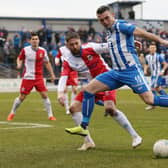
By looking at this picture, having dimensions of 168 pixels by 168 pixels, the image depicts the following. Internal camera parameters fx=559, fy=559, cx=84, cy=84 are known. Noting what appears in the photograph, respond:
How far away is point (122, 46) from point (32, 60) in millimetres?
6905

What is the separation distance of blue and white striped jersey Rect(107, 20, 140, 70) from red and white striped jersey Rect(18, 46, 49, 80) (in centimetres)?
665

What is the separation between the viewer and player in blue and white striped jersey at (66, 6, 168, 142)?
349 inches

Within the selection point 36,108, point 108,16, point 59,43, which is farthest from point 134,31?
point 59,43

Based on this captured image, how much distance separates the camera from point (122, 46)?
8.96 meters

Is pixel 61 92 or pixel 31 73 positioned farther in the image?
pixel 31 73

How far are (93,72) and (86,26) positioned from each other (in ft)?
133

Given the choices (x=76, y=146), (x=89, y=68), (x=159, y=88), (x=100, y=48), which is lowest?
(x=159, y=88)

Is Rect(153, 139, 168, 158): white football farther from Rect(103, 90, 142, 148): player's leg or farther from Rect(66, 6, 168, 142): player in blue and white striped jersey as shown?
Rect(103, 90, 142, 148): player's leg

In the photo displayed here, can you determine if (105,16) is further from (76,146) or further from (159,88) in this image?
(159,88)

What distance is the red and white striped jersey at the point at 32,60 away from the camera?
608 inches

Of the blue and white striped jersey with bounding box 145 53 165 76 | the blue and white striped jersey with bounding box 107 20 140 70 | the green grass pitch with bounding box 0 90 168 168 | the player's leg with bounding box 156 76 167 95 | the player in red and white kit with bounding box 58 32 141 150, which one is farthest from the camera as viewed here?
the blue and white striped jersey with bounding box 145 53 165 76

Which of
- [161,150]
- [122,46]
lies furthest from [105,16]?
[161,150]

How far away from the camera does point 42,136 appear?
1119 cm

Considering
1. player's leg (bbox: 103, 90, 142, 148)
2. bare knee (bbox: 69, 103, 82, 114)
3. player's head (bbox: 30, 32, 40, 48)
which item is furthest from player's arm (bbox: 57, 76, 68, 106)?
player's head (bbox: 30, 32, 40, 48)
